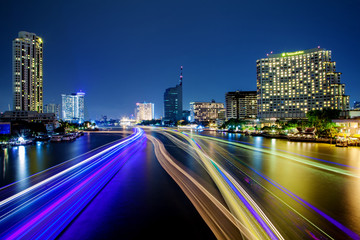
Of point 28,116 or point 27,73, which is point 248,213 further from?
point 27,73

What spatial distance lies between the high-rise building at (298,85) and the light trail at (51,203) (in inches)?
5094

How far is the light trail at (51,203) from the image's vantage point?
19.6ft

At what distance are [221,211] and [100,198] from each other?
5.48m

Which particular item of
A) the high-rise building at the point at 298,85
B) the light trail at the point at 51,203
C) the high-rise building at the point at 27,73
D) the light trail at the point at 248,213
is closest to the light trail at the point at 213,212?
the light trail at the point at 248,213

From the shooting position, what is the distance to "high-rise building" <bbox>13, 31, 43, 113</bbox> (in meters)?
124

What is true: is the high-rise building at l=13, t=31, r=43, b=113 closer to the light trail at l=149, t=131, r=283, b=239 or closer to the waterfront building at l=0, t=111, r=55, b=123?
Answer: the waterfront building at l=0, t=111, r=55, b=123

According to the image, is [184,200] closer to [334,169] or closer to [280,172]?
[280,172]

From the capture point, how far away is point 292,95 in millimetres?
122438

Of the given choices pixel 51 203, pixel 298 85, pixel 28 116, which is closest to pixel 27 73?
pixel 28 116

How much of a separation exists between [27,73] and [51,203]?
6350 inches

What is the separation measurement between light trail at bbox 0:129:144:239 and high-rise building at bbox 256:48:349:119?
12938cm

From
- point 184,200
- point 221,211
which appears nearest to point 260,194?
point 221,211

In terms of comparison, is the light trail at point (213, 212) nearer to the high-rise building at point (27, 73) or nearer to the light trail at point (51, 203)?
the light trail at point (51, 203)

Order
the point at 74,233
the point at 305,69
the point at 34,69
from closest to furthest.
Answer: the point at 74,233 < the point at 305,69 < the point at 34,69
